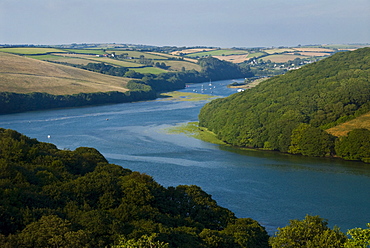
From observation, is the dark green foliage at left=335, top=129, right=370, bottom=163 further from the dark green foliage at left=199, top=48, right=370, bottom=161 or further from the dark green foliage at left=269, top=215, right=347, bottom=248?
the dark green foliage at left=269, top=215, right=347, bottom=248

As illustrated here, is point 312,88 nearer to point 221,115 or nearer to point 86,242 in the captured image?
point 221,115

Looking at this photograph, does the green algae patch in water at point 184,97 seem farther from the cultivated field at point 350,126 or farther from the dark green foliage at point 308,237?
the dark green foliage at point 308,237

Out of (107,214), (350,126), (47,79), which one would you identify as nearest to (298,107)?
(350,126)

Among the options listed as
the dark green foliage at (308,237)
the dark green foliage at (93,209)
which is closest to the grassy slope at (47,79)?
the dark green foliage at (93,209)

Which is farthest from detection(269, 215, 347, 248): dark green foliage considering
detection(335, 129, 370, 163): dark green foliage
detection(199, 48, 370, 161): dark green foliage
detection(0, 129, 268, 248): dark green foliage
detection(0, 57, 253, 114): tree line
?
detection(0, 57, 253, 114): tree line

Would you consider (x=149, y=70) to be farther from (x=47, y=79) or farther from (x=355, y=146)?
(x=355, y=146)

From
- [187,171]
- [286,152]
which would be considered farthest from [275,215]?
[286,152]
